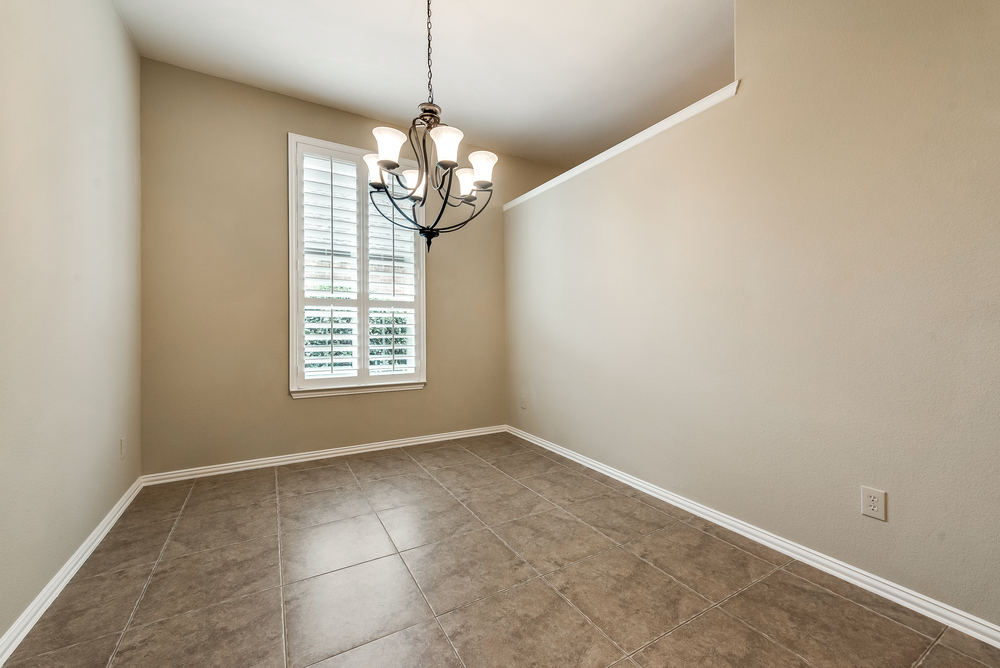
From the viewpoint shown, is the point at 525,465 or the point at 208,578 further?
the point at 525,465

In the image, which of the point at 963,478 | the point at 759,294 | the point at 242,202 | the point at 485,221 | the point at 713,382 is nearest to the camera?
A: the point at 963,478

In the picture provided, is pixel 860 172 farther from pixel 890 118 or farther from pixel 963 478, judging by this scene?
pixel 963 478

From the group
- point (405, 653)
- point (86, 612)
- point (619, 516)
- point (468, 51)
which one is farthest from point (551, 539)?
point (468, 51)

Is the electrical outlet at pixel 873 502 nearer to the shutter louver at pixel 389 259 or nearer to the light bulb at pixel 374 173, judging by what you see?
the light bulb at pixel 374 173

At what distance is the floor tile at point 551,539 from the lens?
6.36 feet

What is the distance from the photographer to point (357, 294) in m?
3.50

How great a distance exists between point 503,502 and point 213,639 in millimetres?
1516

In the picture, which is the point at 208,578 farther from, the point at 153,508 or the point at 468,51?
the point at 468,51

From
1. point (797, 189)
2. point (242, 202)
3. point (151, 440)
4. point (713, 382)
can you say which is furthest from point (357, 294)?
point (797, 189)

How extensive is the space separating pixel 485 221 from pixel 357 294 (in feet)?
4.84

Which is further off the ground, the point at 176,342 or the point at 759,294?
the point at 759,294

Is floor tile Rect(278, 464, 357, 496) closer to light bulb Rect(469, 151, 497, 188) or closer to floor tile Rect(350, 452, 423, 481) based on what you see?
floor tile Rect(350, 452, 423, 481)

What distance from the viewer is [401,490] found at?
9.00 ft

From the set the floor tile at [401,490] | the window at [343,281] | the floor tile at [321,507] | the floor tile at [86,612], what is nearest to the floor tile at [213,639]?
the floor tile at [86,612]
